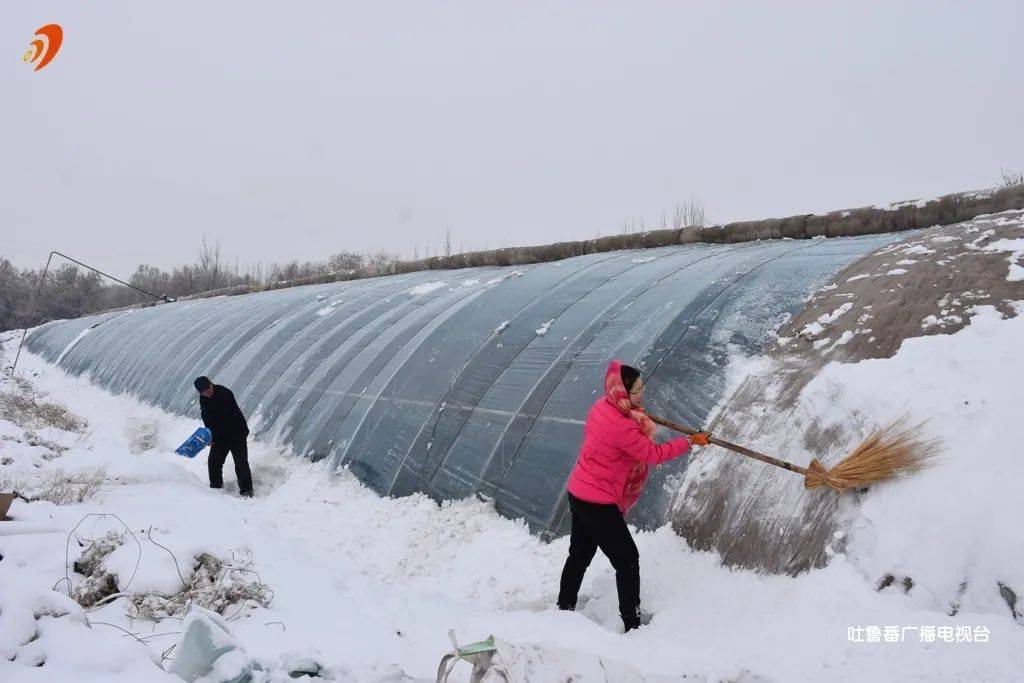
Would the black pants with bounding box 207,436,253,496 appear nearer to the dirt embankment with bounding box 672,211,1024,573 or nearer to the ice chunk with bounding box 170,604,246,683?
the ice chunk with bounding box 170,604,246,683

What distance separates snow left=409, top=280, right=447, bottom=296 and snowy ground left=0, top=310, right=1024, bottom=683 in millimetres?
5593

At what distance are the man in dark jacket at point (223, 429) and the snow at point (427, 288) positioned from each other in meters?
4.35

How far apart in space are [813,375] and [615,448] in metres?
1.70

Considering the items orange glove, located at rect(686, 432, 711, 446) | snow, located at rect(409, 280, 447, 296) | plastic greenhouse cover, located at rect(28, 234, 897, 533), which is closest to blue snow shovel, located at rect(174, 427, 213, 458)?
plastic greenhouse cover, located at rect(28, 234, 897, 533)

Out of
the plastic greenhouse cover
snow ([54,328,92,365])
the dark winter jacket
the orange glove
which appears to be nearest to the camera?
the orange glove

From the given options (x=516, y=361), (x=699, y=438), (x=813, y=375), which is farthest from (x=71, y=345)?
(x=813, y=375)

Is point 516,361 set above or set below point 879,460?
above

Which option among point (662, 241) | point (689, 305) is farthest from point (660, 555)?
point (662, 241)

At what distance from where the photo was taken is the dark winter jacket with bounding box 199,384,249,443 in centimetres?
739

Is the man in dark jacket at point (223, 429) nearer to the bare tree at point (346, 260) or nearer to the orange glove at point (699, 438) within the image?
the orange glove at point (699, 438)

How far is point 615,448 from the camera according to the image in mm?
3764

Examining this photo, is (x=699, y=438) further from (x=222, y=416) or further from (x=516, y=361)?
(x=222, y=416)

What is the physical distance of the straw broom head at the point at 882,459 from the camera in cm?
346

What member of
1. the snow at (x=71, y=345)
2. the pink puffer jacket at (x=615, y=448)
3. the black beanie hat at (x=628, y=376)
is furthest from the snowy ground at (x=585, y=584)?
the snow at (x=71, y=345)
